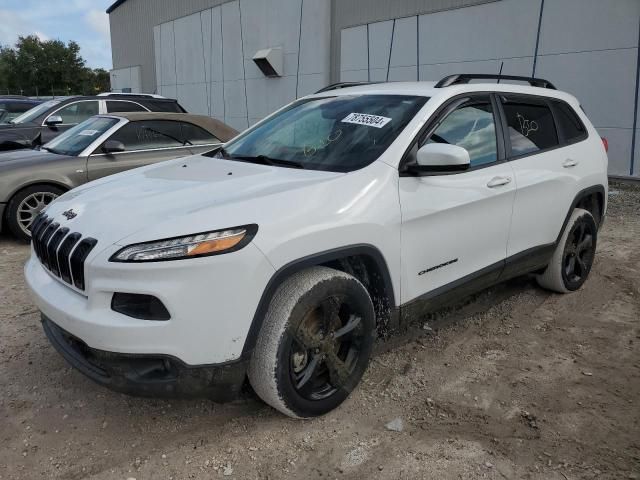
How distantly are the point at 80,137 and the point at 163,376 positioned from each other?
5122 mm

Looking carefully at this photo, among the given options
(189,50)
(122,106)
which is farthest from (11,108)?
(189,50)

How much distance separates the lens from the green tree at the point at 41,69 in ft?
197

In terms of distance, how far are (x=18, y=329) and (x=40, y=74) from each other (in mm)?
66891

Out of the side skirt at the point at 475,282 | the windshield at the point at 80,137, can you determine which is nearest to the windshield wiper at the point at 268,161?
the side skirt at the point at 475,282

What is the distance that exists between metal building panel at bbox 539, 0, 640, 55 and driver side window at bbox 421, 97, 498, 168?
6.97m

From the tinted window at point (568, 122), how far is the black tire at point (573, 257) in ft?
1.99

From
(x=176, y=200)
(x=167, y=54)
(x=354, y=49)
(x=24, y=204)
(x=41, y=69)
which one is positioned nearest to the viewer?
(x=176, y=200)

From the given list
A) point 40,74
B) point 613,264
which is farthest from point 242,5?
point 40,74

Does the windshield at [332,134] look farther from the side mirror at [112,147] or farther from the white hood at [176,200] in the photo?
the side mirror at [112,147]

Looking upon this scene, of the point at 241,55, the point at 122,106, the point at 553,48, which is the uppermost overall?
the point at 241,55

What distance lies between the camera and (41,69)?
198ft

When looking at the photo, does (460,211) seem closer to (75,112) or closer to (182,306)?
(182,306)

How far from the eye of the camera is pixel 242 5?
17.5m

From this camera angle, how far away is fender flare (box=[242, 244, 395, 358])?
2.32 m
